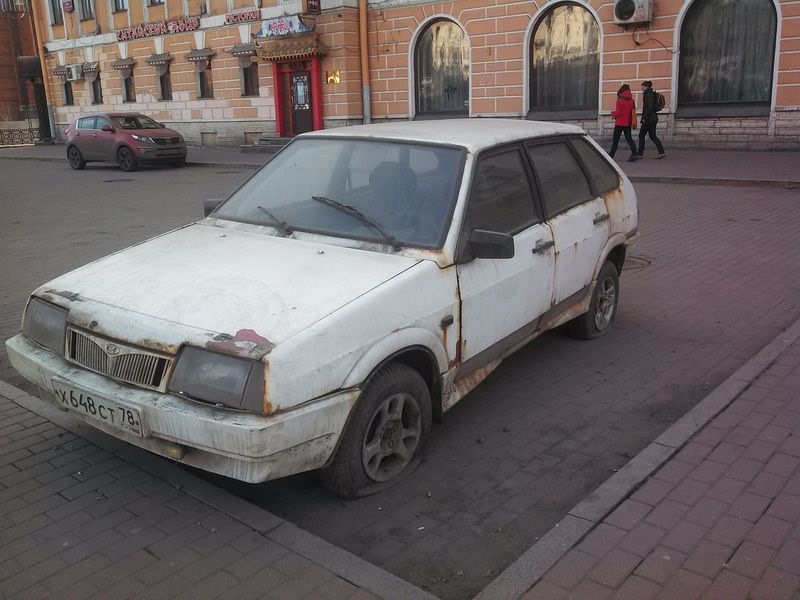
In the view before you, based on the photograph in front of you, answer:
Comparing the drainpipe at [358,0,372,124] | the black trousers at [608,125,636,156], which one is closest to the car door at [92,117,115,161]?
the drainpipe at [358,0,372,124]

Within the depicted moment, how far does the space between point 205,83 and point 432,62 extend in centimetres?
1038

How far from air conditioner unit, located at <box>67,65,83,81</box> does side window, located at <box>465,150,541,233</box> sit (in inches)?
1345

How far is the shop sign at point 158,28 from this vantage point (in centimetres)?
2878

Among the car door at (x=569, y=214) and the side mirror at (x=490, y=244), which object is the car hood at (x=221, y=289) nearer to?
the side mirror at (x=490, y=244)

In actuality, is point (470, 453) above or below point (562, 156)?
below

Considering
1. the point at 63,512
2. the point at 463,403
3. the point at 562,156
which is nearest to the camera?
the point at 63,512

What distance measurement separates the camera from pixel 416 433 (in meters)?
3.89

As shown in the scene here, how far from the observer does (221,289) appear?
3598mm

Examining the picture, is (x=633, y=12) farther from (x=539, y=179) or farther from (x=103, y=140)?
(x=539, y=179)

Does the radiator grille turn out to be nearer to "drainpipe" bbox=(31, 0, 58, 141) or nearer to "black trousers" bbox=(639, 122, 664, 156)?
"black trousers" bbox=(639, 122, 664, 156)

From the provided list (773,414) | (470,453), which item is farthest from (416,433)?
(773,414)

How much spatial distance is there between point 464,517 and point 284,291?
133cm

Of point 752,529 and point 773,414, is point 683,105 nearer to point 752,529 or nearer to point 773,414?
point 773,414

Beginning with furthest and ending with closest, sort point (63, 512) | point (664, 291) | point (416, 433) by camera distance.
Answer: point (664, 291)
point (416, 433)
point (63, 512)
